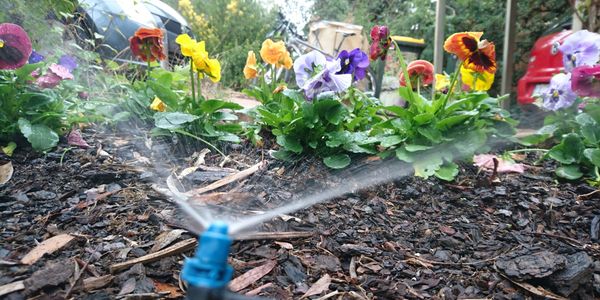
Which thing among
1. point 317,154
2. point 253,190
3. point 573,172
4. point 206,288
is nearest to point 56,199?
point 253,190

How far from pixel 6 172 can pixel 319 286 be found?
109cm

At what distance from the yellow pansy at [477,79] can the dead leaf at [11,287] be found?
1615 mm

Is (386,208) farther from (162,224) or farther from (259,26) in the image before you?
(259,26)

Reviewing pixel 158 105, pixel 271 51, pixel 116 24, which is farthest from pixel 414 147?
pixel 116 24

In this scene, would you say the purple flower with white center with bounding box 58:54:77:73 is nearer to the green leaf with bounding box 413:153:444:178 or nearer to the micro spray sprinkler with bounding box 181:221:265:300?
the green leaf with bounding box 413:153:444:178

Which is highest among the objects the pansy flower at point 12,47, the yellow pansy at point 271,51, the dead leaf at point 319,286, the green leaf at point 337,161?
the pansy flower at point 12,47

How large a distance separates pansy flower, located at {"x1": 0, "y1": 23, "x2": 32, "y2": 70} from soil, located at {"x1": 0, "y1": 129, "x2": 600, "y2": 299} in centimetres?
32

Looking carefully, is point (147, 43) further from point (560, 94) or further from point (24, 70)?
point (560, 94)

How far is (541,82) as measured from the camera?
330 centimetres

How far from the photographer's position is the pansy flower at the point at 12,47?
138cm

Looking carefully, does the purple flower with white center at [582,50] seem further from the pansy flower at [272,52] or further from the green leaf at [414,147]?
the pansy flower at [272,52]

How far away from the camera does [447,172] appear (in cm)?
Result: 149

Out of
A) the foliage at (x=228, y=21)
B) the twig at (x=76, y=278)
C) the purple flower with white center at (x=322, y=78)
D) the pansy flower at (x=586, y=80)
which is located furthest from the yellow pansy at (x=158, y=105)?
the foliage at (x=228, y=21)

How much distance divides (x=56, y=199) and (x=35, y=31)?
3.01 feet
